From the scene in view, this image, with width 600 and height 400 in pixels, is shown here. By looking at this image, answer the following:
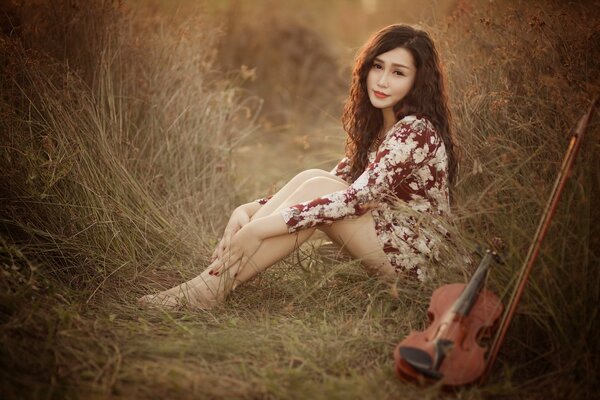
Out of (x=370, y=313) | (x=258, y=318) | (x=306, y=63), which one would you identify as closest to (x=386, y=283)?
(x=370, y=313)

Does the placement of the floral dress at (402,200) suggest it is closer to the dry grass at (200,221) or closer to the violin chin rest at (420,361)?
the dry grass at (200,221)

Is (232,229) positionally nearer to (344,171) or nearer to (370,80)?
(344,171)

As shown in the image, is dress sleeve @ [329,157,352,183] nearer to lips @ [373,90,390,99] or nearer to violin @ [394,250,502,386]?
lips @ [373,90,390,99]

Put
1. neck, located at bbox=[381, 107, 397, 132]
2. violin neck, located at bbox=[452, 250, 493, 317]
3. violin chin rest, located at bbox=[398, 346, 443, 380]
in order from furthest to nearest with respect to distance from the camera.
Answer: neck, located at bbox=[381, 107, 397, 132], violin neck, located at bbox=[452, 250, 493, 317], violin chin rest, located at bbox=[398, 346, 443, 380]

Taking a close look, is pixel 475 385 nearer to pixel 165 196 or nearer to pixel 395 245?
pixel 395 245

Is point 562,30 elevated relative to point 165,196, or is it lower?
elevated

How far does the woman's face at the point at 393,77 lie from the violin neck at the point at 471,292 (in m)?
1.07

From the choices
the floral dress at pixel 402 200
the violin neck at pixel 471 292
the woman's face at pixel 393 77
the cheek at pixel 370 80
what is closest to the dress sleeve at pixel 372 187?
the floral dress at pixel 402 200

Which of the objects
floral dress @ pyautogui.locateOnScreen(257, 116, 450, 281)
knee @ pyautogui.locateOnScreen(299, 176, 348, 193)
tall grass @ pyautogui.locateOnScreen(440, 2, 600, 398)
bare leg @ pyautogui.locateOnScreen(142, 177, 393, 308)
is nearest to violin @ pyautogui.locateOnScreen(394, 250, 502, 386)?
tall grass @ pyautogui.locateOnScreen(440, 2, 600, 398)

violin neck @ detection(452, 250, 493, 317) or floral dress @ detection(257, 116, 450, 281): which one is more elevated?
floral dress @ detection(257, 116, 450, 281)

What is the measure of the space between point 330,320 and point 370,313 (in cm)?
20

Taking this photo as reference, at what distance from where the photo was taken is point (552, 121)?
112 inches

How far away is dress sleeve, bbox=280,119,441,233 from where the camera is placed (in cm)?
265

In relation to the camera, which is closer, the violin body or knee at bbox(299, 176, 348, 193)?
the violin body
